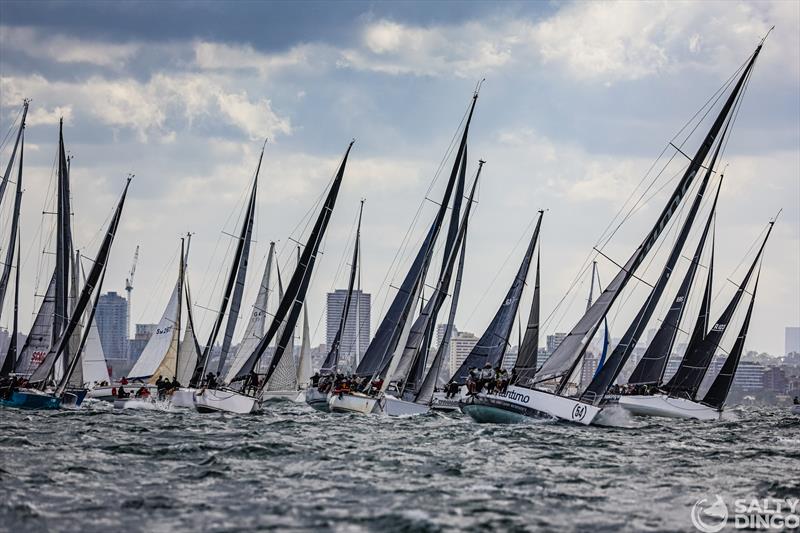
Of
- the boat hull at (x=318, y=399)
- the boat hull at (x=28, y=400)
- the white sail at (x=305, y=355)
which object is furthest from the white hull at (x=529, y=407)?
the white sail at (x=305, y=355)

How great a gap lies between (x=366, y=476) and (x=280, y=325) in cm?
2517

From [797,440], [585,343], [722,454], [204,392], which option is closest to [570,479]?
[722,454]

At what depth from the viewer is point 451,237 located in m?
56.8

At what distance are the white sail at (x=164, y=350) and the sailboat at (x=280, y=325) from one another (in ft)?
77.0

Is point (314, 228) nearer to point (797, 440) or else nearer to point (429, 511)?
point (797, 440)

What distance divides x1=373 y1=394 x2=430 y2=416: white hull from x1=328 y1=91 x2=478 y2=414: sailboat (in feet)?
7.85

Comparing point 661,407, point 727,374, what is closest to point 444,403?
point 661,407

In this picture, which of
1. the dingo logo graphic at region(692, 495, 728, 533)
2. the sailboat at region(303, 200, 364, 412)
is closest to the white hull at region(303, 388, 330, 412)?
the sailboat at region(303, 200, 364, 412)

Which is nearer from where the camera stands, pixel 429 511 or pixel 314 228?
pixel 429 511

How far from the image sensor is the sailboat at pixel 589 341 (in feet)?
133

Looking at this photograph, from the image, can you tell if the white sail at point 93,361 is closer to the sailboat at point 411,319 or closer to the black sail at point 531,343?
the sailboat at point 411,319

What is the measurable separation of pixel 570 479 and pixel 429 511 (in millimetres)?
6173

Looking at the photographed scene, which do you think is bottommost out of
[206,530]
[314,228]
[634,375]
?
[206,530]

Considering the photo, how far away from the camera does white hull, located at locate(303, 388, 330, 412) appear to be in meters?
55.1
